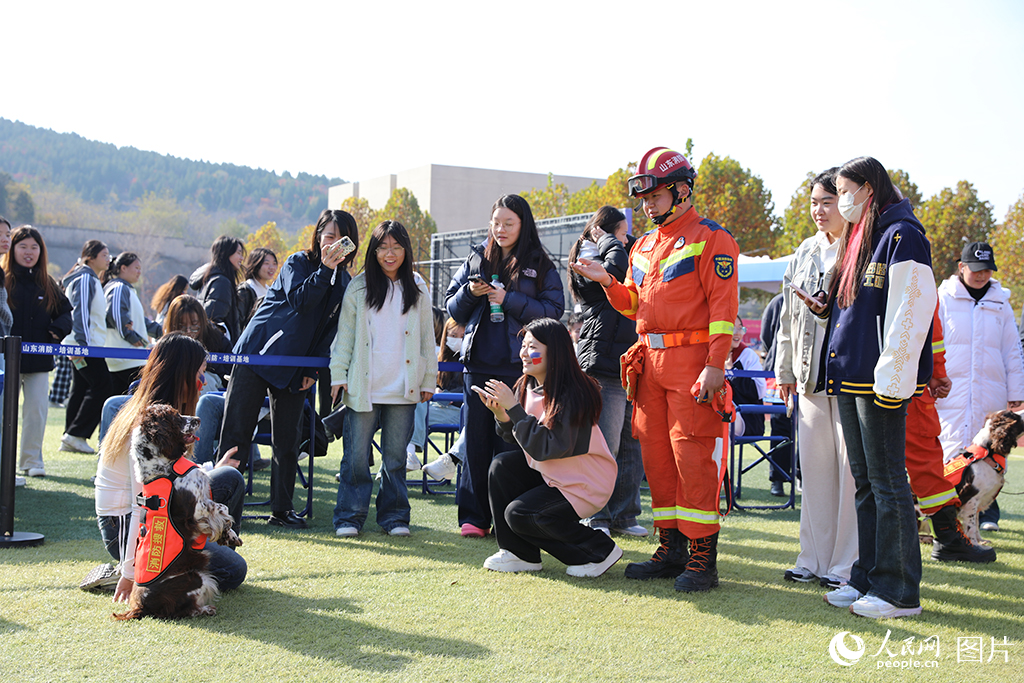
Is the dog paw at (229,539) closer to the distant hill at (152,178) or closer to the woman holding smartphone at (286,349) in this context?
the woman holding smartphone at (286,349)

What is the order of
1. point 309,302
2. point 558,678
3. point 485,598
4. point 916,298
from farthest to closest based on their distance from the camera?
point 309,302 < point 485,598 < point 916,298 < point 558,678

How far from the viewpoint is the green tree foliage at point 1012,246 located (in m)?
25.5

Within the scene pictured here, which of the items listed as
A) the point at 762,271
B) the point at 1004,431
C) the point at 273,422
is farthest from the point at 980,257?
the point at 762,271

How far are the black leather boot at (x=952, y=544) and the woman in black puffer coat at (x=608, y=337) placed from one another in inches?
67.3

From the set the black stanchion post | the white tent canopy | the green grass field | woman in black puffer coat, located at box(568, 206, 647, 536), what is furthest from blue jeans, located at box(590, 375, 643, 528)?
the white tent canopy

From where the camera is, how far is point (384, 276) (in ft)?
16.7

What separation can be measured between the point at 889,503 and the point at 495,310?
2.37 m

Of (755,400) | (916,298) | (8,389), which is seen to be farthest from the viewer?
(755,400)

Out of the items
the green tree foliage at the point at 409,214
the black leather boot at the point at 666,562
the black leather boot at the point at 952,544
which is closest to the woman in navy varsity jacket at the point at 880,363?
the black leather boot at the point at 666,562

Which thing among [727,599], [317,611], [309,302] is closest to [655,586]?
[727,599]

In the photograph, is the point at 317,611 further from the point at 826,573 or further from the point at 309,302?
the point at 826,573

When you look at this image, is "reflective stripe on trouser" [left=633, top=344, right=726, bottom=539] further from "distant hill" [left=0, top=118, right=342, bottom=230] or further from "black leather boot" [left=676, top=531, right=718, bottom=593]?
"distant hill" [left=0, top=118, right=342, bottom=230]

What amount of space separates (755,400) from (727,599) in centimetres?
371

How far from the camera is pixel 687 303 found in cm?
389
